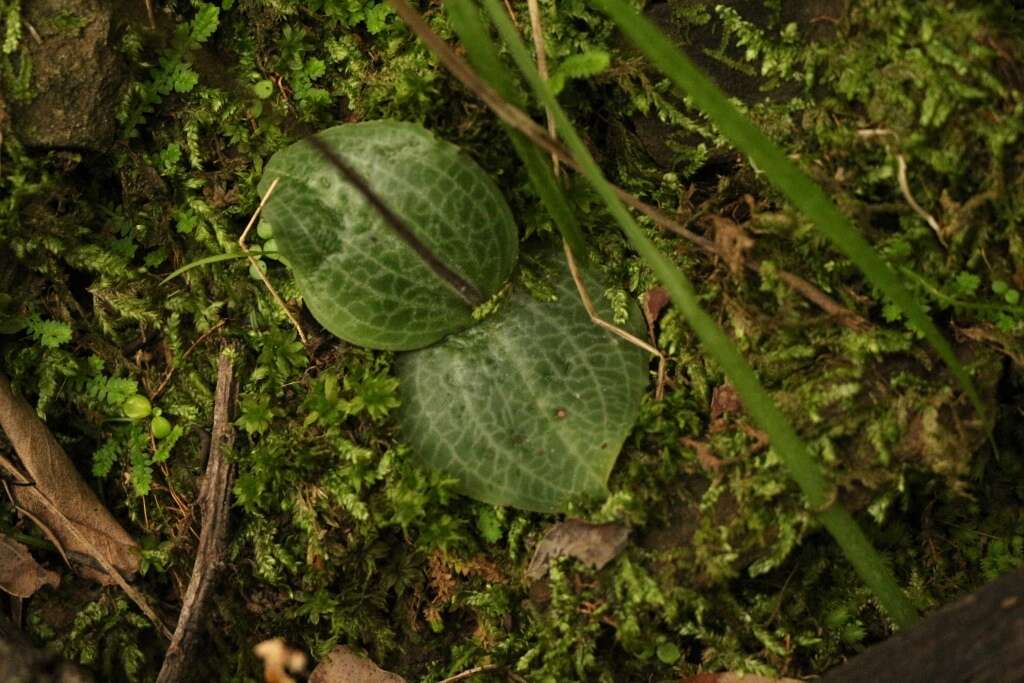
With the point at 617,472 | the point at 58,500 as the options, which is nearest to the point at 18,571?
the point at 58,500

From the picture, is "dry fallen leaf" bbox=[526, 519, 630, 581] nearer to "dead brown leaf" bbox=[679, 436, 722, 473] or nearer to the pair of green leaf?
the pair of green leaf

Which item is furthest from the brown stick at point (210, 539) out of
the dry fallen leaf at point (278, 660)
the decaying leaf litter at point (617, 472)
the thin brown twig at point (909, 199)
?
the thin brown twig at point (909, 199)

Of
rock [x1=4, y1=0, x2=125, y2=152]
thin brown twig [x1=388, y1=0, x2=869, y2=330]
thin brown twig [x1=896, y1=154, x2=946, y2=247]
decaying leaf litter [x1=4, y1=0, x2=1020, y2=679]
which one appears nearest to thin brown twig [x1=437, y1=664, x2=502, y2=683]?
decaying leaf litter [x1=4, y1=0, x2=1020, y2=679]

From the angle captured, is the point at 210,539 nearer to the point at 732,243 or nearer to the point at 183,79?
the point at 183,79

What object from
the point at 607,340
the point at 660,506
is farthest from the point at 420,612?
the point at 607,340

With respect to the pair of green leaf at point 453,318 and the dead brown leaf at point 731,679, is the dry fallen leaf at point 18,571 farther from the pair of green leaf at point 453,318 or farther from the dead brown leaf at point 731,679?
the dead brown leaf at point 731,679
